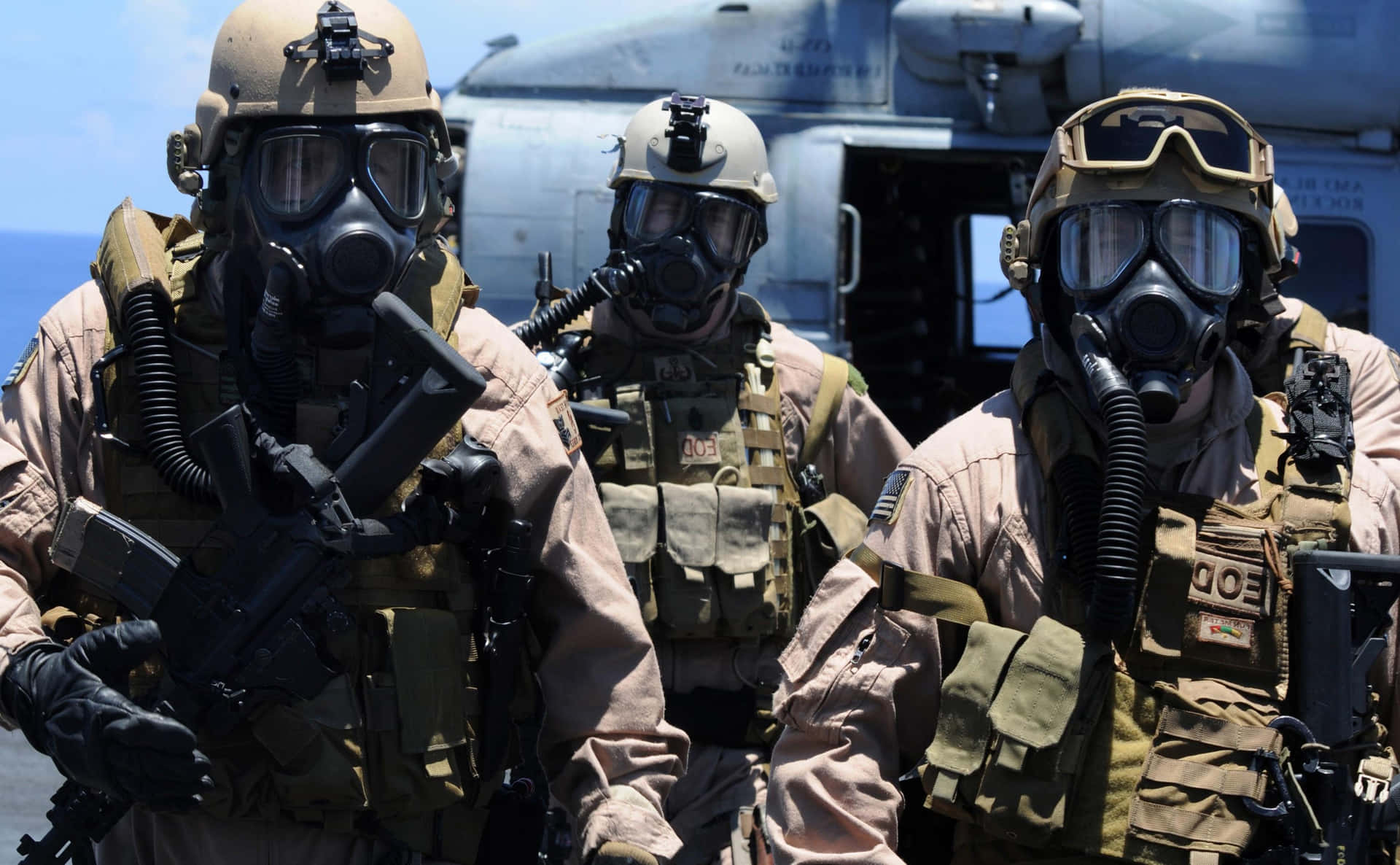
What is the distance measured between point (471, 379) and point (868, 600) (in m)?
0.77

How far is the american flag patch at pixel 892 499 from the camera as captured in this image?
2988mm

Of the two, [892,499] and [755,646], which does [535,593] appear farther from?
[755,646]

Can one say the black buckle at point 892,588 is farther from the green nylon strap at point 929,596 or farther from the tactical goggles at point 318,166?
the tactical goggles at point 318,166

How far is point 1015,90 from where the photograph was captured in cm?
765

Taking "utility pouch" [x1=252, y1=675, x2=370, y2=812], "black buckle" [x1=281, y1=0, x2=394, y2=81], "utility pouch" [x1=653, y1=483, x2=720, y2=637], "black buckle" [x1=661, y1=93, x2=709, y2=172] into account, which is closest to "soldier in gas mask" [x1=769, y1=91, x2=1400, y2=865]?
"utility pouch" [x1=252, y1=675, x2=370, y2=812]

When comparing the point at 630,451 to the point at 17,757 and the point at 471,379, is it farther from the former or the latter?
the point at 17,757

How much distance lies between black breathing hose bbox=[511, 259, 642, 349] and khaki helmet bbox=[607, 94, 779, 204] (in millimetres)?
390

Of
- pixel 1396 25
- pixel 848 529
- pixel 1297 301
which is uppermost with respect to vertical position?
pixel 1396 25

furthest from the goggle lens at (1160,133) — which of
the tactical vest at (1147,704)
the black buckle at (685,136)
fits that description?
the black buckle at (685,136)

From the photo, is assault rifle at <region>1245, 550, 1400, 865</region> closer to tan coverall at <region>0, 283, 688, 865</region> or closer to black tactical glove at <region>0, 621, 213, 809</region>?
tan coverall at <region>0, 283, 688, 865</region>

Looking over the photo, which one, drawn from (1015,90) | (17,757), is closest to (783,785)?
(1015,90)

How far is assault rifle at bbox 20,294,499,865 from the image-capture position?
9.19 feet

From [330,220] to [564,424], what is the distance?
22.0 inches

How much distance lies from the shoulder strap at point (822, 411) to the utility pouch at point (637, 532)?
1.74ft
